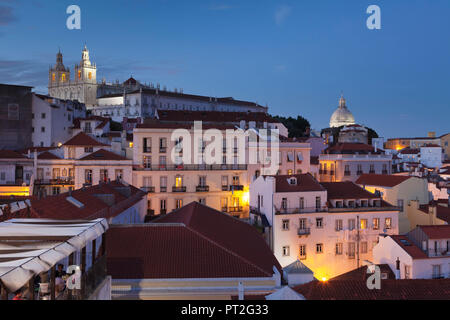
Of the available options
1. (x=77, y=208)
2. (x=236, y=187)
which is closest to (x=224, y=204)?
(x=236, y=187)

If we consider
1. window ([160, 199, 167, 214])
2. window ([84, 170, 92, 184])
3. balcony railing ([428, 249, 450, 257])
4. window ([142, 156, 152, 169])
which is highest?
window ([142, 156, 152, 169])

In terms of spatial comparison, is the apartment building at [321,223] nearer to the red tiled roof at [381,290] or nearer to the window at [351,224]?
the window at [351,224]

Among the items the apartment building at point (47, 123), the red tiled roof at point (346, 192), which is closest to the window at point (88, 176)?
the red tiled roof at point (346, 192)

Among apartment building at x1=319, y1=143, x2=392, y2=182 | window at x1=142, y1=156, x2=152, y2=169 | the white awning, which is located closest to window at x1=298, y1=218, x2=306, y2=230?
window at x1=142, y1=156, x2=152, y2=169

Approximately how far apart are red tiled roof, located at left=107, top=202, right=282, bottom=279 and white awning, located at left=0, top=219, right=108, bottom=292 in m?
6.90

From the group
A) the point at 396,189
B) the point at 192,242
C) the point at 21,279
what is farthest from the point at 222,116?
the point at 21,279

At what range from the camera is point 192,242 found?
18.3 meters

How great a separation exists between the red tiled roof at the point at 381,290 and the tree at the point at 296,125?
281 feet

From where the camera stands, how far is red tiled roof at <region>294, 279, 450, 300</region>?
17.2m

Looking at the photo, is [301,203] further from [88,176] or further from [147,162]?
[88,176]

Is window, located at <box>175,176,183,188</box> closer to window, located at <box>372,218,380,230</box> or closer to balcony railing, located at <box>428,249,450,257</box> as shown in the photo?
window, located at <box>372,218,380,230</box>

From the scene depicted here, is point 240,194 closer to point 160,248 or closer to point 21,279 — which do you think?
point 160,248

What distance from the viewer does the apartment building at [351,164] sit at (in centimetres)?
5806
